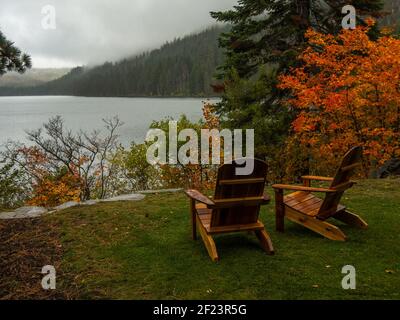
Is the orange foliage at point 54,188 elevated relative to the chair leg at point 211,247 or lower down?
lower down

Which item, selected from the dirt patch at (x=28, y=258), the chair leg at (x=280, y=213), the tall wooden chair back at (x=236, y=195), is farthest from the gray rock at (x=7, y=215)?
the chair leg at (x=280, y=213)

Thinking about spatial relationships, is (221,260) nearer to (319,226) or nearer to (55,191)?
(319,226)

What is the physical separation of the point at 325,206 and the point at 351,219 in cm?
88

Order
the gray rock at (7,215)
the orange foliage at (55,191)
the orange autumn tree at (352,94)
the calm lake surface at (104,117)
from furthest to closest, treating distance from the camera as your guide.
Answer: the calm lake surface at (104,117) < the orange foliage at (55,191) < the orange autumn tree at (352,94) < the gray rock at (7,215)

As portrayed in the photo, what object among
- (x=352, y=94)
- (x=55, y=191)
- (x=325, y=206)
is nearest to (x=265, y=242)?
(x=325, y=206)

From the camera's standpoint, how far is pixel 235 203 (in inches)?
174

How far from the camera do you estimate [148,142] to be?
2295cm

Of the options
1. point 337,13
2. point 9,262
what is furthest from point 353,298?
point 337,13

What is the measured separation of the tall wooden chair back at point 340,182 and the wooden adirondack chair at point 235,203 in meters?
0.93

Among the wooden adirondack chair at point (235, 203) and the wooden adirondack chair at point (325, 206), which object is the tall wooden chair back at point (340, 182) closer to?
the wooden adirondack chair at point (325, 206)

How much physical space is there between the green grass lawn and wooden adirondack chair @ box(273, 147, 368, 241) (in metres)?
0.14

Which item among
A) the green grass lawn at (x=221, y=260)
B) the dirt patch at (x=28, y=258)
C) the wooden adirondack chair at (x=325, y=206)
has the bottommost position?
the dirt patch at (x=28, y=258)

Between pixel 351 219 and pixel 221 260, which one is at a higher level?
pixel 351 219

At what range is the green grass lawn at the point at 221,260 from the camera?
12.3 feet
